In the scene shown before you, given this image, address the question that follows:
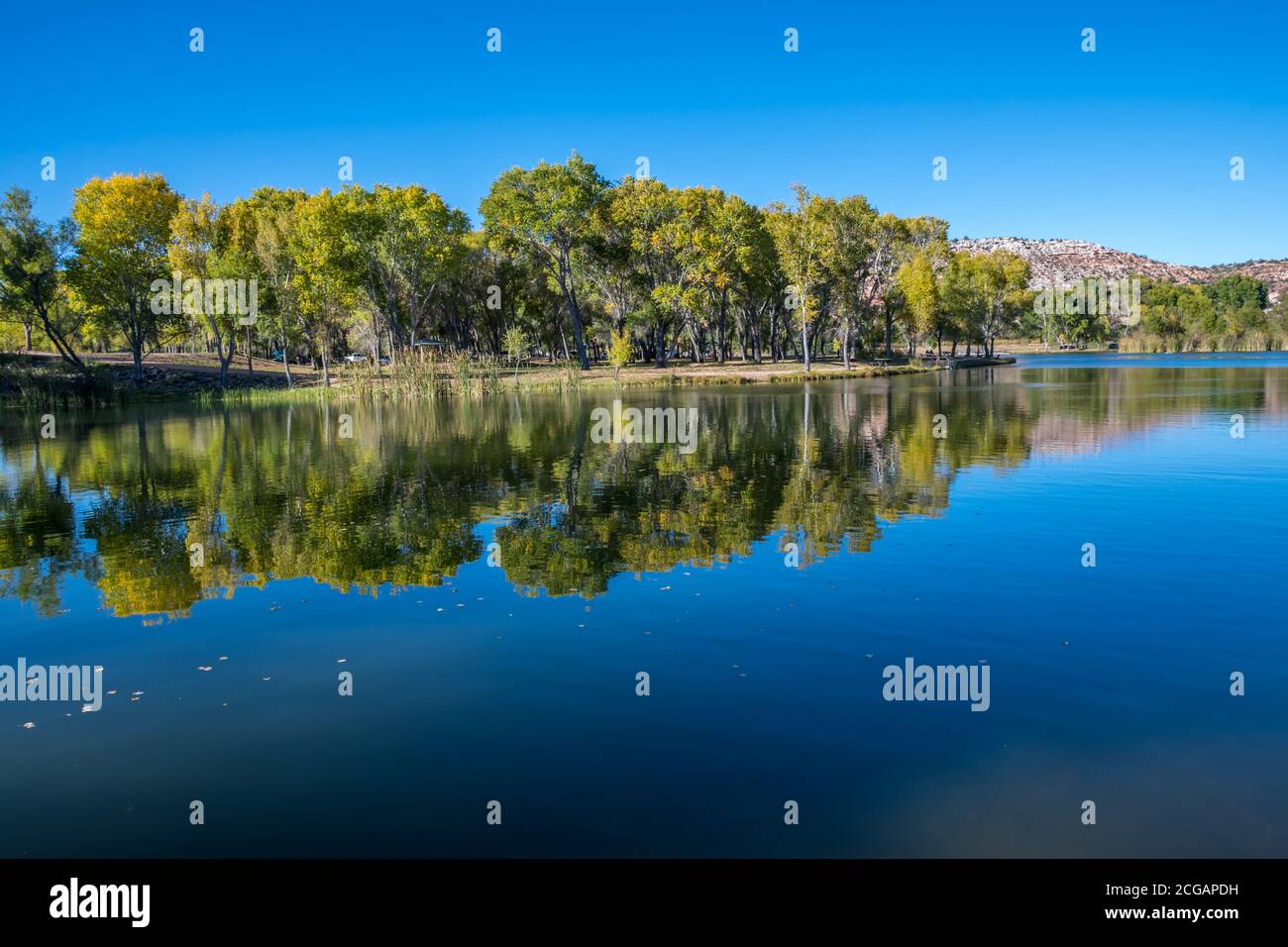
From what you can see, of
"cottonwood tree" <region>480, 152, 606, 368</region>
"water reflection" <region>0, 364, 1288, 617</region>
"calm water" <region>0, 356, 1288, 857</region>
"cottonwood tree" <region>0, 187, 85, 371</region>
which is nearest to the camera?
"calm water" <region>0, 356, 1288, 857</region>

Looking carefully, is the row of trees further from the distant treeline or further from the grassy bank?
the grassy bank

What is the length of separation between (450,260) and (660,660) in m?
73.6

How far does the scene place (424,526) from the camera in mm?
18469

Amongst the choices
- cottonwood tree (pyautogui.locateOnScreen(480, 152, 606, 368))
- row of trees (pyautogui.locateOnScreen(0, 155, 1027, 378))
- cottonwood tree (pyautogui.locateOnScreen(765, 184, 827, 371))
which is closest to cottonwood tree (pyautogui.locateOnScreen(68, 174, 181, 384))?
row of trees (pyautogui.locateOnScreen(0, 155, 1027, 378))

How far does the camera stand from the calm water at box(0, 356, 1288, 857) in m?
6.97

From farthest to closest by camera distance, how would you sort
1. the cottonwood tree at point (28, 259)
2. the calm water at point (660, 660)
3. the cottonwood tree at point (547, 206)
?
1. the cottonwood tree at point (547, 206)
2. the cottonwood tree at point (28, 259)
3. the calm water at point (660, 660)

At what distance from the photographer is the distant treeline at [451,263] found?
226ft

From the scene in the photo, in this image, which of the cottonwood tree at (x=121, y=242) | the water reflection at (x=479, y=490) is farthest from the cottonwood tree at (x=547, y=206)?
the water reflection at (x=479, y=490)

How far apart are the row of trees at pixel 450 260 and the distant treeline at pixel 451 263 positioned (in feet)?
0.57

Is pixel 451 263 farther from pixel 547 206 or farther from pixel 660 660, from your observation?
pixel 660 660

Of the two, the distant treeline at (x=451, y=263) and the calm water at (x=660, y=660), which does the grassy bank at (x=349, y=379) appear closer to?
the distant treeline at (x=451, y=263)

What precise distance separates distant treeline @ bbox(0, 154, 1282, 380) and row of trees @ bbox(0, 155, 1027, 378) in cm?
18
